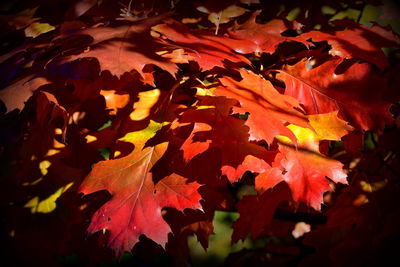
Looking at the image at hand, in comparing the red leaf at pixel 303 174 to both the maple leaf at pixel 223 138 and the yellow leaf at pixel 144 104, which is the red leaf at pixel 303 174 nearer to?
the maple leaf at pixel 223 138

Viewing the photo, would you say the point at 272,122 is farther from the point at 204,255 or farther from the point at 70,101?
the point at 204,255

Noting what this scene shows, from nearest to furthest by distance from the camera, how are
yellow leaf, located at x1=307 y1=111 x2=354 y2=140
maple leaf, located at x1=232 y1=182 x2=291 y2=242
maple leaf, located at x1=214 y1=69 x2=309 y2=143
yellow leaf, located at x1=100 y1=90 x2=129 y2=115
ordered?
1. maple leaf, located at x1=214 y1=69 x2=309 y2=143
2. yellow leaf, located at x1=307 y1=111 x2=354 y2=140
3. yellow leaf, located at x1=100 y1=90 x2=129 y2=115
4. maple leaf, located at x1=232 y1=182 x2=291 y2=242

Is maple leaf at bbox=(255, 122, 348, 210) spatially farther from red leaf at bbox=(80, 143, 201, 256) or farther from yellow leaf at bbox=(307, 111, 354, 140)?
red leaf at bbox=(80, 143, 201, 256)

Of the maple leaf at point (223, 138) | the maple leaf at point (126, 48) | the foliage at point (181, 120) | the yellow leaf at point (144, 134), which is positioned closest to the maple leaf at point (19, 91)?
the foliage at point (181, 120)

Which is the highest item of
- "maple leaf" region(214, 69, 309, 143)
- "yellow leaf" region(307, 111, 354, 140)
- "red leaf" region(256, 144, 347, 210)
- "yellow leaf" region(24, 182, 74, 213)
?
"maple leaf" region(214, 69, 309, 143)

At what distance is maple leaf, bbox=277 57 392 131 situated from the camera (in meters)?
0.78

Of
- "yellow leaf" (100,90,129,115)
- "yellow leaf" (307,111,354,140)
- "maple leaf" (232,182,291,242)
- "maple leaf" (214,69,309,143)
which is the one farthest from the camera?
"maple leaf" (232,182,291,242)

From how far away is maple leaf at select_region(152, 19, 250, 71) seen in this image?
0.67 meters

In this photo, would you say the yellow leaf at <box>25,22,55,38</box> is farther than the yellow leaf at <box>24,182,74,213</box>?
No

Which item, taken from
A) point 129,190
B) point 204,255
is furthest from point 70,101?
point 204,255

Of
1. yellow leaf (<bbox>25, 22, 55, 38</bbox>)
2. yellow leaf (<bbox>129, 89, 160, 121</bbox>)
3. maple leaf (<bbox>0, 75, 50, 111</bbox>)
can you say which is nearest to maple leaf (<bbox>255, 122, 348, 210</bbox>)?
yellow leaf (<bbox>129, 89, 160, 121</bbox>)

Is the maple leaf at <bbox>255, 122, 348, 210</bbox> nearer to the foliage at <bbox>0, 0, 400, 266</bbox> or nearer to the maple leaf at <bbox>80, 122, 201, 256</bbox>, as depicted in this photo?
the foliage at <bbox>0, 0, 400, 266</bbox>

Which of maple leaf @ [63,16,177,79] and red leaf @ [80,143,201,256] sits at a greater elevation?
maple leaf @ [63,16,177,79]

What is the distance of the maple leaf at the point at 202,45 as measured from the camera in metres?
0.67
